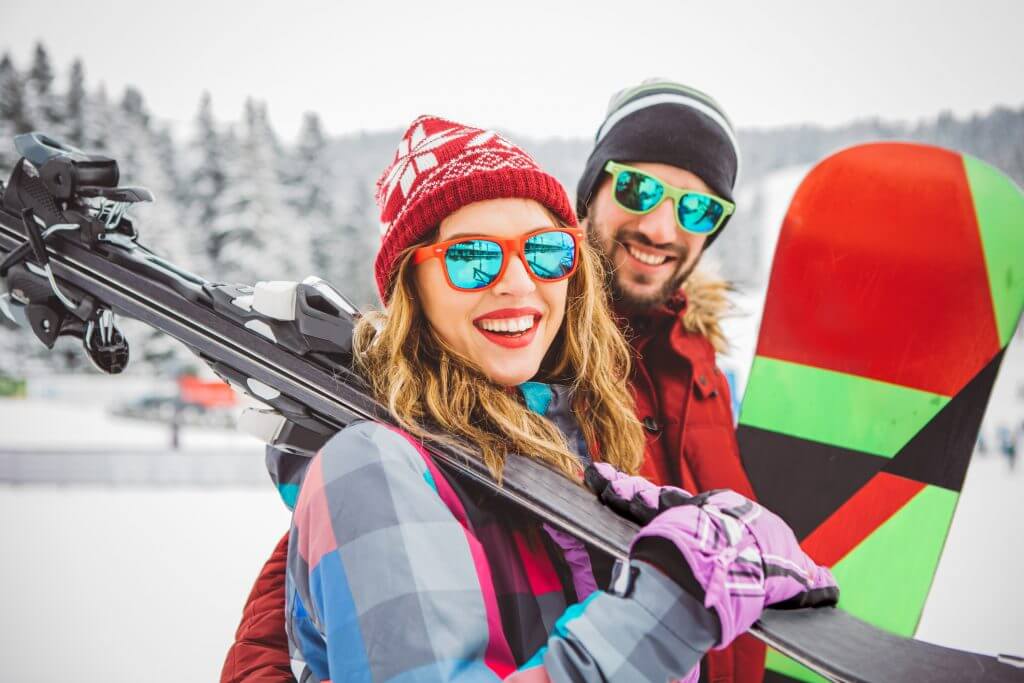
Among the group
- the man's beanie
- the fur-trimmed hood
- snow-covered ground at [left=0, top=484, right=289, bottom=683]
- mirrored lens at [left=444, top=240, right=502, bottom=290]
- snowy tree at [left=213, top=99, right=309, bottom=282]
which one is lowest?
snow-covered ground at [left=0, top=484, right=289, bottom=683]

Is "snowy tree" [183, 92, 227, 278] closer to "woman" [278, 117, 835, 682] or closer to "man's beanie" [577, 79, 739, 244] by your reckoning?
"man's beanie" [577, 79, 739, 244]

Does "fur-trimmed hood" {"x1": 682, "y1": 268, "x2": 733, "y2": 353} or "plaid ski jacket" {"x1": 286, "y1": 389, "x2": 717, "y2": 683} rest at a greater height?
"fur-trimmed hood" {"x1": 682, "y1": 268, "x2": 733, "y2": 353}

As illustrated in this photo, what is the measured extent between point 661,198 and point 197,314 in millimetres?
1064

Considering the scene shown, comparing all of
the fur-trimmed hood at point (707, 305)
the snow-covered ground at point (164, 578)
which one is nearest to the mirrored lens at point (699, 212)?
the fur-trimmed hood at point (707, 305)

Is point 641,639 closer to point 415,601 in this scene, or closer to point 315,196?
point 415,601

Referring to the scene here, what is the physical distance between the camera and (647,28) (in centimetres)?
186

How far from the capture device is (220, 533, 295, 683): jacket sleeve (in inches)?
47.8

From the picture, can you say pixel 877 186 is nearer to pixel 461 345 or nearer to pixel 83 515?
pixel 461 345

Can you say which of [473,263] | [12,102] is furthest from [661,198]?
[12,102]

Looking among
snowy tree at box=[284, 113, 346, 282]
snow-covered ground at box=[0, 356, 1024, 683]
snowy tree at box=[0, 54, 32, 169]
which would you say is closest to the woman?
snow-covered ground at box=[0, 356, 1024, 683]

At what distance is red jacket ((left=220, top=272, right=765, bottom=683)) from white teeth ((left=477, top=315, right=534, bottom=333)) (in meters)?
0.53

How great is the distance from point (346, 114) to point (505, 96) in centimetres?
60

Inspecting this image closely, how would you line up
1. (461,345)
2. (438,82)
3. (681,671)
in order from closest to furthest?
(681,671) → (461,345) → (438,82)

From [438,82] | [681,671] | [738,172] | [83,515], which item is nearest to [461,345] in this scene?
[681,671]
